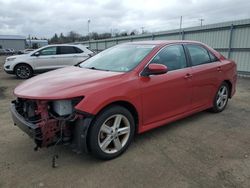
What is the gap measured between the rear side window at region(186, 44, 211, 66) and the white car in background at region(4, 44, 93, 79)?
7942mm

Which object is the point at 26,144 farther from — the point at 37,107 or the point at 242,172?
the point at 242,172

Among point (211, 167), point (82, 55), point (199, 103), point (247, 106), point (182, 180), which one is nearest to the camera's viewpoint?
point (182, 180)

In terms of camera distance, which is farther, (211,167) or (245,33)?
(245,33)

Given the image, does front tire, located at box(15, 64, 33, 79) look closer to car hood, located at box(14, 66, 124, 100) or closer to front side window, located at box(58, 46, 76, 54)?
front side window, located at box(58, 46, 76, 54)

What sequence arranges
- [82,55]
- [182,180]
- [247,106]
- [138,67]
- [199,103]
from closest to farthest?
[182,180] → [138,67] → [199,103] → [247,106] → [82,55]

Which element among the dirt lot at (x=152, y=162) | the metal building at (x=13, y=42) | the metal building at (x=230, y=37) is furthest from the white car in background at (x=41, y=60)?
the metal building at (x=13, y=42)

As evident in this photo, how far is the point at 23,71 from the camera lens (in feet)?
37.1

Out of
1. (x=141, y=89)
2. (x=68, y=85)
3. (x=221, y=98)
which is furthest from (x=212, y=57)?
(x=68, y=85)

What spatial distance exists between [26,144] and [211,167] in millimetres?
2791

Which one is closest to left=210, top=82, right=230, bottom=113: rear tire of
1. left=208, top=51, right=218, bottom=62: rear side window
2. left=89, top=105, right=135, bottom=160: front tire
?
left=208, top=51, right=218, bottom=62: rear side window

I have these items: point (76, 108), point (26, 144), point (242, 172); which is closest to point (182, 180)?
point (242, 172)

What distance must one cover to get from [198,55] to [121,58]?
166 cm

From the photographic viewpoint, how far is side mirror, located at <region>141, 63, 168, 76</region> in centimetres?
352

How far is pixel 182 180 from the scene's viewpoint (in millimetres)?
2871
